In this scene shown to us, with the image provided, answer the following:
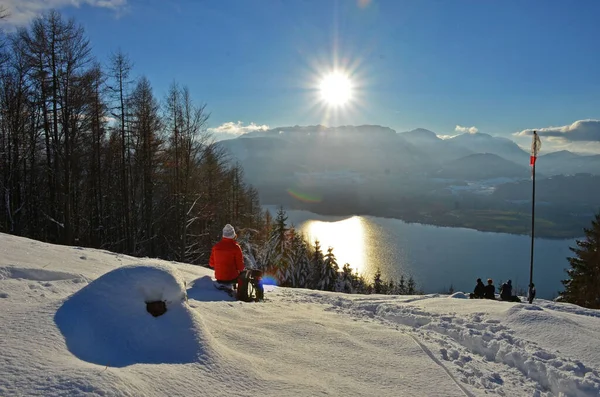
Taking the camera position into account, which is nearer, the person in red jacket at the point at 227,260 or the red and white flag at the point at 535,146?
the person in red jacket at the point at 227,260

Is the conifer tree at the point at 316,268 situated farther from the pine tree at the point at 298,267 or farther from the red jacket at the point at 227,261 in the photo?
the red jacket at the point at 227,261

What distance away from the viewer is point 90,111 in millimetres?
16172

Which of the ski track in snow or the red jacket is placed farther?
the red jacket

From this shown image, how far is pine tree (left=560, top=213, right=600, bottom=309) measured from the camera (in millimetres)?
21391

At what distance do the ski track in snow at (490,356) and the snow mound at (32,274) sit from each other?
568cm

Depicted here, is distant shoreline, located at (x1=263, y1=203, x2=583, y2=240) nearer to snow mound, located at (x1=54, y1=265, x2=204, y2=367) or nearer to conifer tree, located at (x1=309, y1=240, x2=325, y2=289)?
conifer tree, located at (x1=309, y1=240, x2=325, y2=289)

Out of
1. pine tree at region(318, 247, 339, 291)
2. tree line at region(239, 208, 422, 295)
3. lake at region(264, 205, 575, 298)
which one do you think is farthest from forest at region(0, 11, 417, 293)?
lake at region(264, 205, 575, 298)

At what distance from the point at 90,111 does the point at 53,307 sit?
15.8 meters

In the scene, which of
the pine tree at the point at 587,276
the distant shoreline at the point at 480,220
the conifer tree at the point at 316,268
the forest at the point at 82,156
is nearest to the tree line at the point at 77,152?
the forest at the point at 82,156

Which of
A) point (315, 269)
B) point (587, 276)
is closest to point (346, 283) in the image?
point (315, 269)

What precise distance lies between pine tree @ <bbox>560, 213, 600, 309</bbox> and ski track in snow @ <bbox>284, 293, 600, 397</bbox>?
2023cm

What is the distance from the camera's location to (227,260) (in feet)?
24.8

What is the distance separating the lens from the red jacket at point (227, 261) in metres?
7.55

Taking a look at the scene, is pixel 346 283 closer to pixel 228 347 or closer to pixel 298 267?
pixel 298 267
